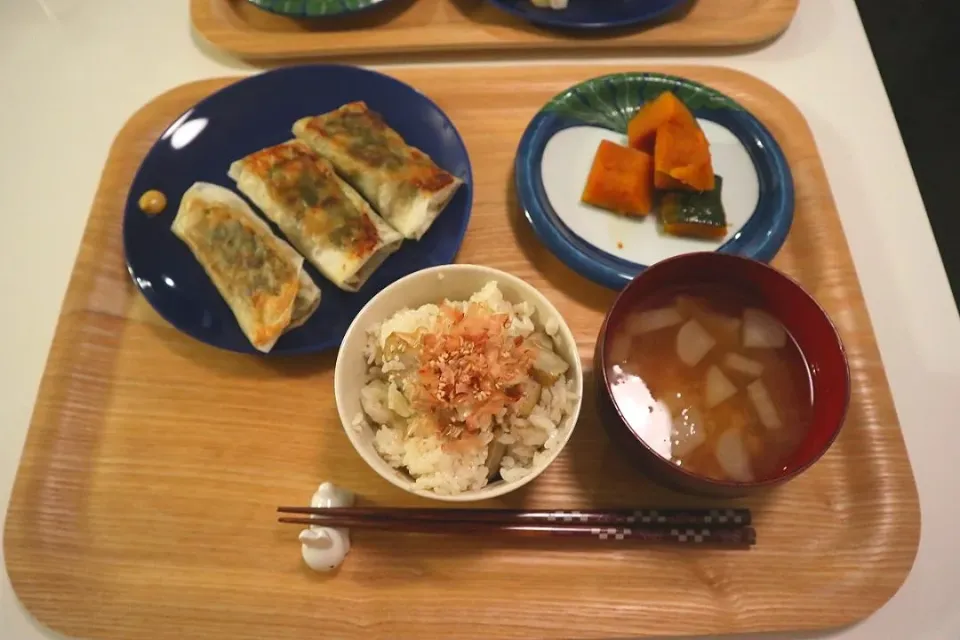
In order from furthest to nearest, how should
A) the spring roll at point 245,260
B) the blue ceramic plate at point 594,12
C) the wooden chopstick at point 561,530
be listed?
the blue ceramic plate at point 594,12 → the spring roll at point 245,260 → the wooden chopstick at point 561,530

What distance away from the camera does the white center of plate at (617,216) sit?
1.17m

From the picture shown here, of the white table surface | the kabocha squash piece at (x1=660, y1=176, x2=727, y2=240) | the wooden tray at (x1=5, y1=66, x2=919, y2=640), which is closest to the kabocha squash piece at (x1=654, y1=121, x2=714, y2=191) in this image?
the kabocha squash piece at (x1=660, y1=176, x2=727, y2=240)

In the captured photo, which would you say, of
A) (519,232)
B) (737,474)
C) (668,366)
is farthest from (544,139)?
(737,474)

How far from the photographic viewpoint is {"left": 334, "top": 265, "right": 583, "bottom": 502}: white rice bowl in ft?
2.86

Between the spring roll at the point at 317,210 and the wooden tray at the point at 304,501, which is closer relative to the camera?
the wooden tray at the point at 304,501

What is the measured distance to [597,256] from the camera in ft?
3.72

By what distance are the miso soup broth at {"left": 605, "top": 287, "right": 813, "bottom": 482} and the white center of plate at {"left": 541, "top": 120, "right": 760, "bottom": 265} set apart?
212 millimetres

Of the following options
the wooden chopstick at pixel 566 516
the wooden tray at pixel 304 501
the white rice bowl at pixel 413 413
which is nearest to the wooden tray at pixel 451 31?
the wooden tray at pixel 304 501

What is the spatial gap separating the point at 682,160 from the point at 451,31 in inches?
23.3

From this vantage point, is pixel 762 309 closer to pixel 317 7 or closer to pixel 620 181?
pixel 620 181

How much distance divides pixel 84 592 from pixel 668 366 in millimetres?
902

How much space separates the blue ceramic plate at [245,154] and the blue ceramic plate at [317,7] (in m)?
0.16

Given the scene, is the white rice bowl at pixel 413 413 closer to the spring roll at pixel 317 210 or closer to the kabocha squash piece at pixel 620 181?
the spring roll at pixel 317 210

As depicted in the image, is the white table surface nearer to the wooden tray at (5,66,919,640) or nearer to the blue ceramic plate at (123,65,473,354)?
the wooden tray at (5,66,919,640)
